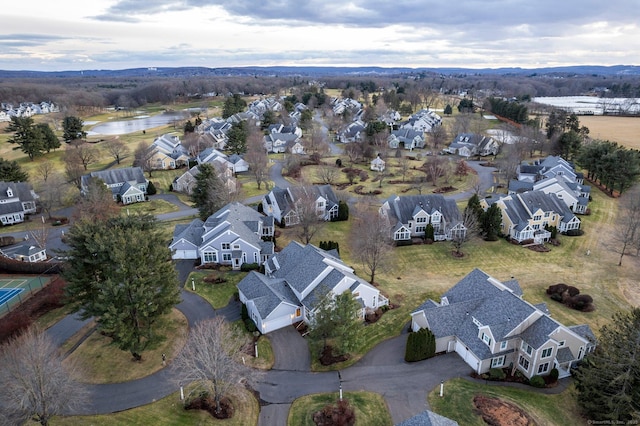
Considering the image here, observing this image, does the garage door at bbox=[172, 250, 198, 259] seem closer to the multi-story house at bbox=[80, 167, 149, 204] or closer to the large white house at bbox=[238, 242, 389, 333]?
the large white house at bbox=[238, 242, 389, 333]

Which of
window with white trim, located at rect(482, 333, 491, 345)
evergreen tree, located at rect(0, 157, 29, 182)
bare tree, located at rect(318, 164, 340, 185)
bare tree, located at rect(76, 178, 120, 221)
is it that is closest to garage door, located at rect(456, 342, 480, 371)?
window with white trim, located at rect(482, 333, 491, 345)

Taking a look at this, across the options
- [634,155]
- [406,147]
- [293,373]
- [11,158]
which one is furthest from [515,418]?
[11,158]

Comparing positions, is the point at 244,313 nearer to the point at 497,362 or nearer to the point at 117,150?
the point at 497,362

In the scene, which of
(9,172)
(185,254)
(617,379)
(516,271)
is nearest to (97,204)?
(185,254)

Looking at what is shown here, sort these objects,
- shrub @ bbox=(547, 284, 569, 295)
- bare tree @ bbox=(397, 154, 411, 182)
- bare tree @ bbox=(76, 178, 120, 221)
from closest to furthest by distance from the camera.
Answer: shrub @ bbox=(547, 284, 569, 295) → bare tree @ bbox=(76, 178, 120, 221) → bare tree @ bbox=(397, 154, 411, 182)

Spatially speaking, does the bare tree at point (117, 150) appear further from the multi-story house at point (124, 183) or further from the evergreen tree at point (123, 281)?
the evergreen tree at point (123, 281)

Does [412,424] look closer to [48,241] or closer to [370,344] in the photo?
[370,344]
